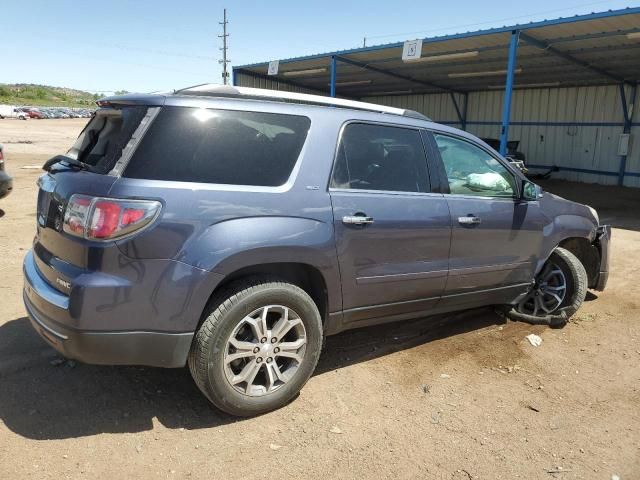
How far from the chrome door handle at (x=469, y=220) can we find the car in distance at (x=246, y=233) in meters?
0.01

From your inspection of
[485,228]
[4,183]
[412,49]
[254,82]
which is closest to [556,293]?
[485,228]

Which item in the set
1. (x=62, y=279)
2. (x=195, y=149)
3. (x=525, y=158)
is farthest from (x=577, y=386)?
(x=525, y=158)

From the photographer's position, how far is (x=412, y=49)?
1416 centimetres

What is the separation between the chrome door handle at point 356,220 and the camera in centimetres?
326

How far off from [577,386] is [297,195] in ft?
7.85

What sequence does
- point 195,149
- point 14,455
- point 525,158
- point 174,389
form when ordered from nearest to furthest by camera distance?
point 14,455
point 195,149
point 174,389
point 525,158

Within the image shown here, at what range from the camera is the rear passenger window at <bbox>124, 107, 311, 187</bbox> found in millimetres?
2758

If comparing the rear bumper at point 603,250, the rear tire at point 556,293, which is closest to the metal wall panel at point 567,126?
the rear bumper at point 603,250

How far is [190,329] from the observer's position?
281 centimetres

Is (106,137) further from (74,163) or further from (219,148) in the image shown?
(219,148)

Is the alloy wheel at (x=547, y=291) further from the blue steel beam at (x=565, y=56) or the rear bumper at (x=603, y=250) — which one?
the blue steel beam at (x=565, y=56)

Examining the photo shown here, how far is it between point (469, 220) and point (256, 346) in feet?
6.10

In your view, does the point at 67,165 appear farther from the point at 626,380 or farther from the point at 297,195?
the point at 626,380

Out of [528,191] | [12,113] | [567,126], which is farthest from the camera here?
[12,113]
